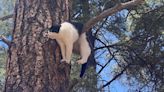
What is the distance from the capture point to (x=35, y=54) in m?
1.97

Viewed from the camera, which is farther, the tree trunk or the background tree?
the background tree

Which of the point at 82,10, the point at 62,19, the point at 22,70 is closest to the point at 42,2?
the point at 62,19

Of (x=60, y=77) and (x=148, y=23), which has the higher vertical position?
(x=148, y=23)

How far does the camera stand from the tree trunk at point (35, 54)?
191 cm

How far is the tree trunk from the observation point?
6.27 feet

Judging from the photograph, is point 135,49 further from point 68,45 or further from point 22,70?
point 22,70

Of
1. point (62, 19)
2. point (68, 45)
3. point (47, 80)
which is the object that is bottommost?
point (47, 80)

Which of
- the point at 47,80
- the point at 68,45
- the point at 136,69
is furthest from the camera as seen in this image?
the point at 136,69

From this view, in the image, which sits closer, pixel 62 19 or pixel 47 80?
pixel 47 80

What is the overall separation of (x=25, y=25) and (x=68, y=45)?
11.6 inches

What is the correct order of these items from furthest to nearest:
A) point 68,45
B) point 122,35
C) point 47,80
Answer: point 122,35 → point 68,45 → point 47,80

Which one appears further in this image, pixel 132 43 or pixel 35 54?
pixel 132 43

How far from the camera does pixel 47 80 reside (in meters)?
1.92

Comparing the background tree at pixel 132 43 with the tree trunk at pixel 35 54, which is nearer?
the tree trunk at pixel 35 54
